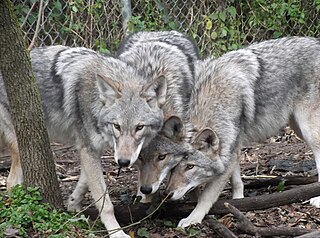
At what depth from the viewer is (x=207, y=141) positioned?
243 inches

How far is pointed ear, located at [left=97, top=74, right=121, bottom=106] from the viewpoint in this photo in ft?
19.2

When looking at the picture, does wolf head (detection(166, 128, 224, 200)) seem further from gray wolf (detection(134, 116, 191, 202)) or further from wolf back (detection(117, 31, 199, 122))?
wolf back (detection(117, 31, 199, 122))

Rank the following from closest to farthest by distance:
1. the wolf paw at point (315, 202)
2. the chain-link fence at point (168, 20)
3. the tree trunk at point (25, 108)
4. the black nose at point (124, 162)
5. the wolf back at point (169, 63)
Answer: the tree trunk at point (25, 108), the black nose at point (124, 162), the wolf back at point (169, 63), the wolf paw at point (315, 202), the chain-link fence at point (168, 20)

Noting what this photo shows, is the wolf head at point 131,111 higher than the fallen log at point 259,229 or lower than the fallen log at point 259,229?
higher

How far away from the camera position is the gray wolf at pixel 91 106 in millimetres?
5848

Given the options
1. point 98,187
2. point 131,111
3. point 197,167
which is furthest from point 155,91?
point 98,187

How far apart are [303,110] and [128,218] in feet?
6.62

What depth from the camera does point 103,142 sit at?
19.9 feet

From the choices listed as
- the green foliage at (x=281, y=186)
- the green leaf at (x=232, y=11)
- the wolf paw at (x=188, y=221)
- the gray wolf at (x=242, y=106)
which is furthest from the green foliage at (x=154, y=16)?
the wolf paw at (x=188, y=221)

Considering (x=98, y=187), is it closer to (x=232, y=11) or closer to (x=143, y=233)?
(x=143, y=233)

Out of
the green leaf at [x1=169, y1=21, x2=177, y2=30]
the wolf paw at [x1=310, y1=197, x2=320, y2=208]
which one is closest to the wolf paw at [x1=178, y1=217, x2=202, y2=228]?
the wolf paw at [x1=310, y1=197, x2=320, y2=208]

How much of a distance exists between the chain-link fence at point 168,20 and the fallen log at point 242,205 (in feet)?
11.3

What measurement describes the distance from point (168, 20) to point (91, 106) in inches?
161

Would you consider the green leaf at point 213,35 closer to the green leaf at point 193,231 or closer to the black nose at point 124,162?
the green leaf at point 193,231
